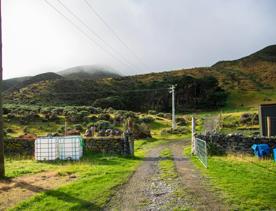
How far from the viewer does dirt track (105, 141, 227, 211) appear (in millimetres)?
10586

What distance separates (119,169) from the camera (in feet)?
61.7

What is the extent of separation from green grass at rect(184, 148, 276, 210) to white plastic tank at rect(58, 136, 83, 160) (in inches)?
340

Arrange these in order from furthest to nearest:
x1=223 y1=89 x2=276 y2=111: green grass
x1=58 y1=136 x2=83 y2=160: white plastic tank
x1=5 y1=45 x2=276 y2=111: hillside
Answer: x1=5 y1=45 x2=276 y2=111: hillside < x1=223 y1=89 x2=276 y2=111: green grass < x1=58 y1=136 x2=83 y2=160: white plastic tank

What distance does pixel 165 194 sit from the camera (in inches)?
481

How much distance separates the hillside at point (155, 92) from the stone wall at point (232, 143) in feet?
201

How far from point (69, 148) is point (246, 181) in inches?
552

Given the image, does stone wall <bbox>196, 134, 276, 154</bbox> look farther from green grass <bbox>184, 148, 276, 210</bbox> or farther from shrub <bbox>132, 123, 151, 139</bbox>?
shrub <bbox>132, 123, 151, 139</bbox>

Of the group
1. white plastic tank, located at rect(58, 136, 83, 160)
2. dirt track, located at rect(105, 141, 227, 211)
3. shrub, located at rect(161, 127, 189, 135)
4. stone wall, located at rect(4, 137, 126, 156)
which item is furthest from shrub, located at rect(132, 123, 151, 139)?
dirt track, located at rect(105, 141, 227, 211)

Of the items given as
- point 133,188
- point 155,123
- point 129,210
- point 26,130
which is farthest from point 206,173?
point 155,123

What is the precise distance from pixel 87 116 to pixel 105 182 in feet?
149

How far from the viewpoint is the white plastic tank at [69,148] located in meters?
25.1

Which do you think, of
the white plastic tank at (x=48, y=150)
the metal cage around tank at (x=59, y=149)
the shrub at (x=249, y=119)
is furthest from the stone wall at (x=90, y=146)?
A: the shrub at (x=249, y=119)

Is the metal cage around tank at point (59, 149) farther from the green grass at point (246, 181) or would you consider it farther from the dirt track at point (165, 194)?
the dirt track at point (165, 194)

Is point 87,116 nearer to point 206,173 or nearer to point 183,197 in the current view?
point 206,173
